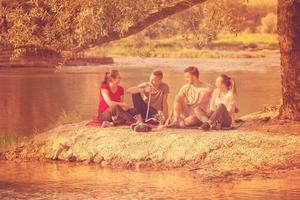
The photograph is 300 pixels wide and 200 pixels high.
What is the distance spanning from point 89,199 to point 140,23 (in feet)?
23.9

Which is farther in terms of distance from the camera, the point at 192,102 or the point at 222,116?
the point at 192,102

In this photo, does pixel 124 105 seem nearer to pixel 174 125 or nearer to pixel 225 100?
pixel 174 125

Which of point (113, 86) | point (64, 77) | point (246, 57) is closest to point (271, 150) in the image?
point (113, 86)

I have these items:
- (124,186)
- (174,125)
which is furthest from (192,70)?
(124,186)

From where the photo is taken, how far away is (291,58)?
23.0m

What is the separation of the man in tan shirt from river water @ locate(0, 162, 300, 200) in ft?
6.91

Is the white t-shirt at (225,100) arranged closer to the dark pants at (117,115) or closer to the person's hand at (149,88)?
the person's hand at (149,88)

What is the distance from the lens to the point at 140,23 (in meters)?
23.3

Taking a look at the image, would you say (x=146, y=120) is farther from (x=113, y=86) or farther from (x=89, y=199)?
(x=89, y=199)

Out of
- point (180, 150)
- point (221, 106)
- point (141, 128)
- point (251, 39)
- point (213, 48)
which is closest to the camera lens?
point (180, 150)

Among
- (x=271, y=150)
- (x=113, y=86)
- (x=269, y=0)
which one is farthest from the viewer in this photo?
(x=269, y=0)

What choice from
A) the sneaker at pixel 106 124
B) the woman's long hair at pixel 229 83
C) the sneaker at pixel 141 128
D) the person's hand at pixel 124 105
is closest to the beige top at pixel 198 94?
the woman's long hair at pixel 229 83

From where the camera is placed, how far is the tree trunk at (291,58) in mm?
22922

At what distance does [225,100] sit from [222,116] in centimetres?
33
